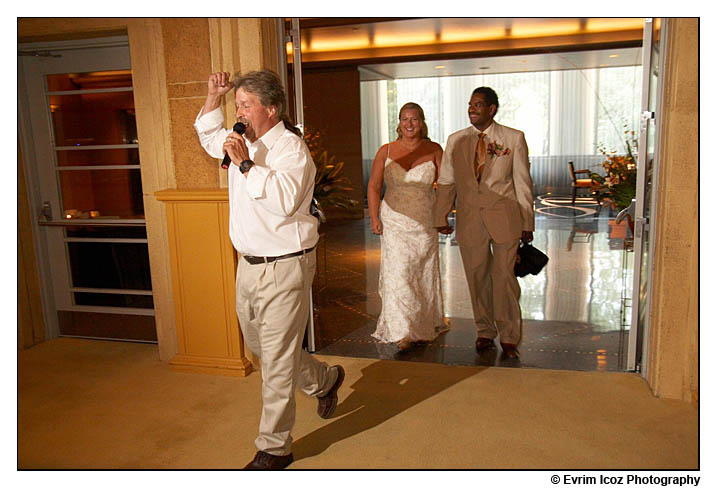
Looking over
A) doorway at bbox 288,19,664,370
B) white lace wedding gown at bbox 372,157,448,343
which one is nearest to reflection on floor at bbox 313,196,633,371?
doorway at bbox 288,19,664,370

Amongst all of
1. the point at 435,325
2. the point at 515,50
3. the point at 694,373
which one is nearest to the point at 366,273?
the point at 435,325

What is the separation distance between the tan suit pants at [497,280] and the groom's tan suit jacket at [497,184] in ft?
0.26

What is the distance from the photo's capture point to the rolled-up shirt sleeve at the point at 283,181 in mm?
2918

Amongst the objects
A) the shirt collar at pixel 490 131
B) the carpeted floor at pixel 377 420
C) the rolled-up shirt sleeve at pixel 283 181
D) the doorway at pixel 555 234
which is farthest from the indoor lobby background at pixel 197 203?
the rolled-up shirt sleeve at pixel 283 181

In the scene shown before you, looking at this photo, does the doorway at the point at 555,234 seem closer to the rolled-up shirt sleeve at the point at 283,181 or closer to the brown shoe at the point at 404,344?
the brown shoe at the point at 404,344

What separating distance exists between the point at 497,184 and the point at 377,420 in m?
2.00

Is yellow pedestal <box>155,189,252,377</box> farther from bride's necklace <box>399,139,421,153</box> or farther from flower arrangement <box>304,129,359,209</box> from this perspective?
flower arrangement <box>304,129,359,209</box>

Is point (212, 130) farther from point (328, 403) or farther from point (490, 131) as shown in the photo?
point (490, 131)

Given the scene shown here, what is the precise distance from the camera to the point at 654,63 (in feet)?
12.6

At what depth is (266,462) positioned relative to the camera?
3131 mm

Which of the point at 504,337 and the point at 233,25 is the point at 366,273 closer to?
the point at 504,337

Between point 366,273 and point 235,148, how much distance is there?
5273 mm

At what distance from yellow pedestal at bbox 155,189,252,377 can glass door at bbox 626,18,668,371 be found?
276 centimetres
